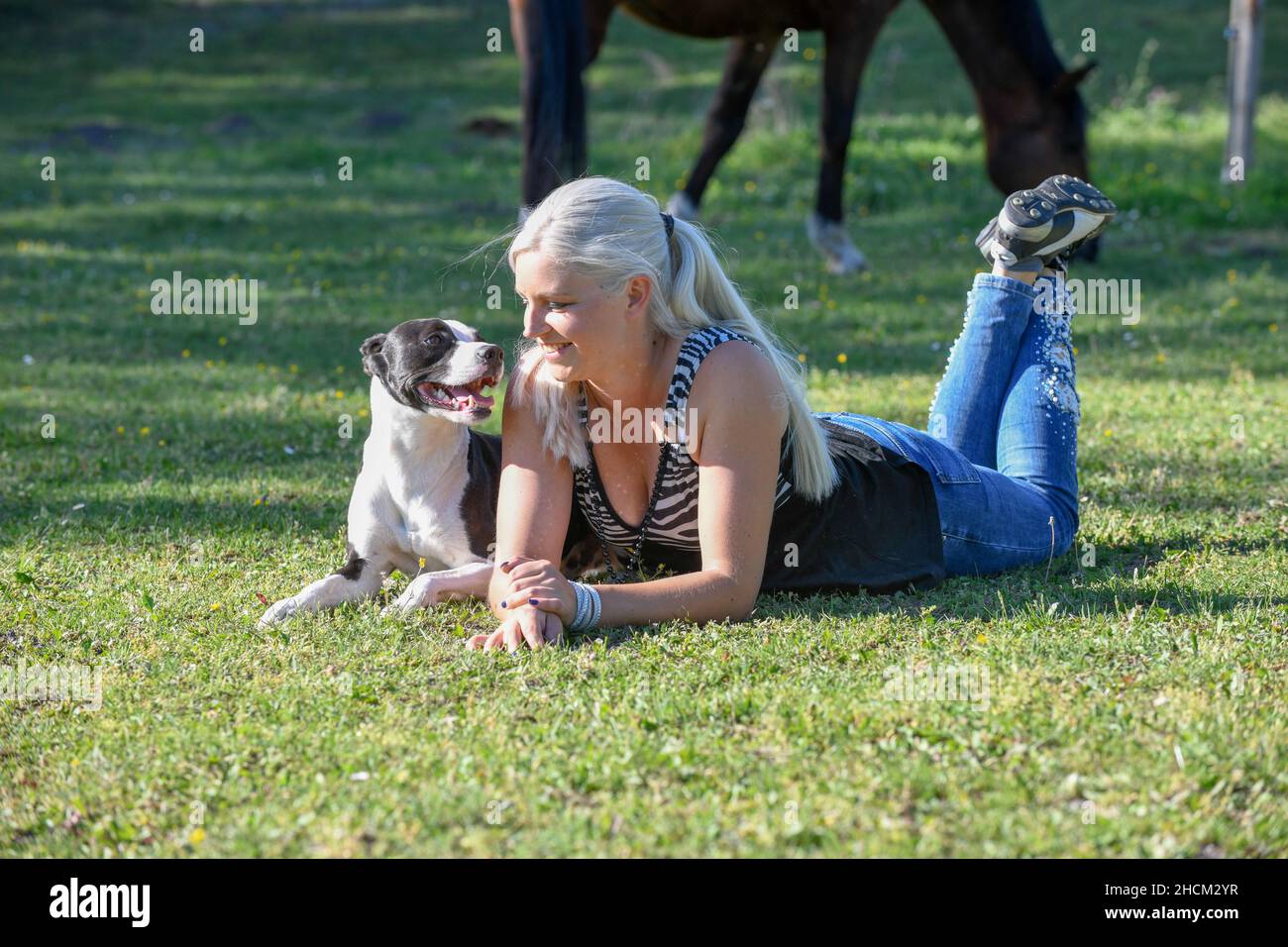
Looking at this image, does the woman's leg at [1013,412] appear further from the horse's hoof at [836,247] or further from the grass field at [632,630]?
the horse's hoof at [836,247]

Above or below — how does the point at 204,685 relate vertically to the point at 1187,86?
below

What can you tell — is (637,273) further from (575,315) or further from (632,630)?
(632,630)

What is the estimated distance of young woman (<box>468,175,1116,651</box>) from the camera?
3.61m

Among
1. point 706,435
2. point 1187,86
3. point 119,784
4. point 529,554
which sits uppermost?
point 1187,86

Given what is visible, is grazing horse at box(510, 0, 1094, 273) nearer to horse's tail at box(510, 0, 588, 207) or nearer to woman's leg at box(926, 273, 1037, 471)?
horse's tail at box(510, 0, 588, 207)

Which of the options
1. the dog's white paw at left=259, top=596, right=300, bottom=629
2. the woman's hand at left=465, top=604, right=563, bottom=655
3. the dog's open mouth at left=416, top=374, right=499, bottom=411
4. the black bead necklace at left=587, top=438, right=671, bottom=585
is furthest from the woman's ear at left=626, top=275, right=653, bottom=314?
→ the dog's white paw at left=259, top=596, right=300, bottom=629

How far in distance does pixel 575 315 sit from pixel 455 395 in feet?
1.88

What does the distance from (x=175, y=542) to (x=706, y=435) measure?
2.14 m

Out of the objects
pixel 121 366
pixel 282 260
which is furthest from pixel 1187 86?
pixel 121 366

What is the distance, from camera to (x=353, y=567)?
4.13 metres

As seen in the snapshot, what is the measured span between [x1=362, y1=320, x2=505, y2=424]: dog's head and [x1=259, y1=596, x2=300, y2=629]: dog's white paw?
64 centimetres

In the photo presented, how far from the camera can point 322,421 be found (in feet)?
21.5

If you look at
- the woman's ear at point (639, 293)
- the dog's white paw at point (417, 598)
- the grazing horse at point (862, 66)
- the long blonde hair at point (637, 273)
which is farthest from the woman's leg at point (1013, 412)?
the grazing horse at point (862, 66)
